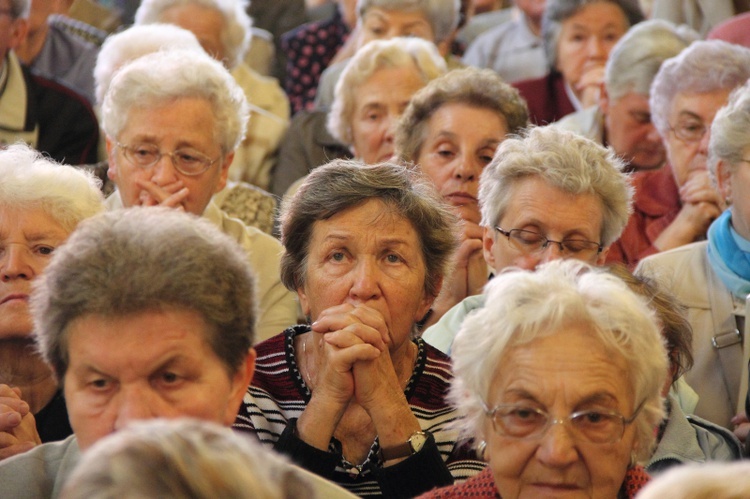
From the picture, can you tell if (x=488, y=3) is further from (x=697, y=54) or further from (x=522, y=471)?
(x=522, y=471)

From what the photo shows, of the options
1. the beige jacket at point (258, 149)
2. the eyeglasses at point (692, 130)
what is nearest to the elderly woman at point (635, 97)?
the eyeglasses at point (692, 130)

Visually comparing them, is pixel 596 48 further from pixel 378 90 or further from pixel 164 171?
pixel 164 171

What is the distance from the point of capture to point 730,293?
3535 millimetres

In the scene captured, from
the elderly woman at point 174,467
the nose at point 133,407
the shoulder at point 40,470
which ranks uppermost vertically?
the elderly woman at point 174,467

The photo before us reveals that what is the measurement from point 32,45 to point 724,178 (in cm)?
307

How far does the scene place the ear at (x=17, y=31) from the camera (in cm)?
446

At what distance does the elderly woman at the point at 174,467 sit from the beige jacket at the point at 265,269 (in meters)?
2.21

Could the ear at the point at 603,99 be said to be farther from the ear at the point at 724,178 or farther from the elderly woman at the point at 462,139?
the ear at the point at 724,178

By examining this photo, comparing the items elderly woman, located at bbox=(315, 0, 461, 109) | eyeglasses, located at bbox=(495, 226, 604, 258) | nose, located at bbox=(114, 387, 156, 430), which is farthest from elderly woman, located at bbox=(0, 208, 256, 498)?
elderly woman, located at bbox=(315, 0, 461, 109)

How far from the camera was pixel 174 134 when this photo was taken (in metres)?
3.54

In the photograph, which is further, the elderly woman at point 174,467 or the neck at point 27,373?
the neck at point 27,373

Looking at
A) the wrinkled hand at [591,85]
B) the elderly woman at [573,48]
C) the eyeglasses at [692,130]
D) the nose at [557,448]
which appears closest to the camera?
the nose at [557,448]

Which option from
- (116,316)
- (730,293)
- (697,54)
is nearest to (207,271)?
(116,316)

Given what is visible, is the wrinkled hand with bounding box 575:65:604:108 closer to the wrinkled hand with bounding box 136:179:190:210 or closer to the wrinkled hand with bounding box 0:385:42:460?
the wrinkled hand with bounding box 136:179:190:210
